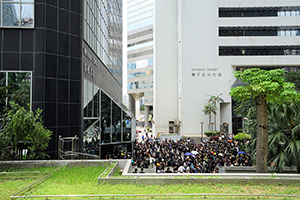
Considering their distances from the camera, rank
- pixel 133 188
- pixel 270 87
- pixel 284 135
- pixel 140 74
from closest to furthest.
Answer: pixel 133 188
pixel 270 87
pixel 284 135
pixel 140 74

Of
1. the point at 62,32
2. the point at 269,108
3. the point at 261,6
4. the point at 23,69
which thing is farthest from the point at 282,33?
the point at 23,69

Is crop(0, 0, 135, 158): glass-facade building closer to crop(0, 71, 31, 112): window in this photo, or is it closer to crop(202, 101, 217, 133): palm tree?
crop(0, 71, 31, 112): window

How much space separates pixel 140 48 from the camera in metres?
73.0

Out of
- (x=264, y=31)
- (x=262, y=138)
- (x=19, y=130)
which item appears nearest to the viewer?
(x=19, y=130)

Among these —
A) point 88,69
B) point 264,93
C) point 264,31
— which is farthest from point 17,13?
point 264,31

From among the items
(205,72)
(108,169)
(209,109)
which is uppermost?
(205,72)

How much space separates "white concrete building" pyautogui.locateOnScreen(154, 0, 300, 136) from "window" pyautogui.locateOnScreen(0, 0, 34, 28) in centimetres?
3296

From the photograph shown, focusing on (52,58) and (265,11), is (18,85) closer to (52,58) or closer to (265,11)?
(52,58)

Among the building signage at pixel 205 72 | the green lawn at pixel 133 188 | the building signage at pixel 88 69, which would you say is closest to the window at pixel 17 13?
the building signage at pixel 88 69

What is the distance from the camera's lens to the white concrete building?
45.0 metres

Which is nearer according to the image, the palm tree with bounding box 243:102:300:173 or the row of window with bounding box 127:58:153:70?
the palm tree with bounding box 243:102:300:173

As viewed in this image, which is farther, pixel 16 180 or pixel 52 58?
pixel 52 58

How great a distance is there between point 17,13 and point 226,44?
37.5 metres

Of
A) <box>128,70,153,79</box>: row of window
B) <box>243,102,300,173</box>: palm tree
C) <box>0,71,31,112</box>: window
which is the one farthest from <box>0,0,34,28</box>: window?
<box>128,70,153,79</box>: row of window
